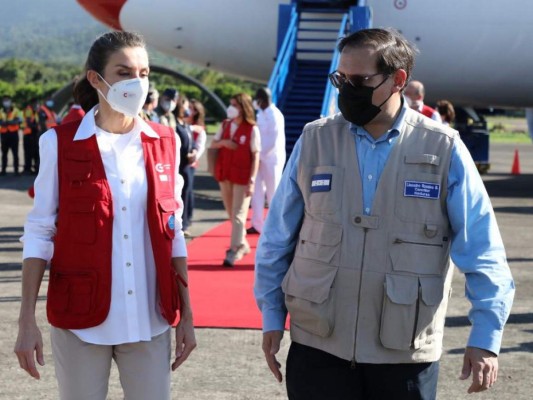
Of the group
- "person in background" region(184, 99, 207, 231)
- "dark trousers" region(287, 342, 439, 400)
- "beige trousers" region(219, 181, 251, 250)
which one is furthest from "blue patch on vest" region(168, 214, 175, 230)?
"person in background" region(184, 99, 207, 231)

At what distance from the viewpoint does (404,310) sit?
333 cm

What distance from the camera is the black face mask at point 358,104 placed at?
340cm

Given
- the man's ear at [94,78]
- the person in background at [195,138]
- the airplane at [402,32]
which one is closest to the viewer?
→ the man's ear at [94,78]

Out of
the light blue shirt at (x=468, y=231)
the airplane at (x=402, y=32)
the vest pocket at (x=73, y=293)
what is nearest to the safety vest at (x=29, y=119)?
the airplane at (x=402, y=32)

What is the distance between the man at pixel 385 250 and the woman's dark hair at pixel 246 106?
712cm

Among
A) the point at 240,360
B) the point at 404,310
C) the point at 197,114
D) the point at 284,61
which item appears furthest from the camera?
the point at 284,61

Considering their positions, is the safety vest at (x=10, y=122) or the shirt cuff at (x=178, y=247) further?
the safety vest at (x=10, y=122)

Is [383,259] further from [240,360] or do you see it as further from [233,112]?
[233,112]

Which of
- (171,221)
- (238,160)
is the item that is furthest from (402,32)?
(171,221)

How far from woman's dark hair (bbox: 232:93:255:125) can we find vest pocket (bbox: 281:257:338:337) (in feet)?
23.6

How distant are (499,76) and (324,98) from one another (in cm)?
397

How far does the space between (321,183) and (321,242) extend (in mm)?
186

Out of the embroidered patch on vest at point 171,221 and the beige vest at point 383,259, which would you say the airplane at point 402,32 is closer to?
the embroidered patch on vest at point 171,221

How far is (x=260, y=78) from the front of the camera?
1841 centimetres
